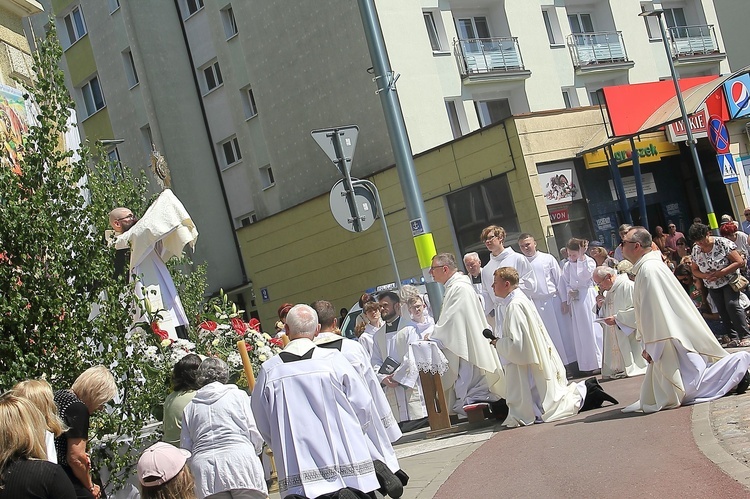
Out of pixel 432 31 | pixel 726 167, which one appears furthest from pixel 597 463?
pixel 432 31

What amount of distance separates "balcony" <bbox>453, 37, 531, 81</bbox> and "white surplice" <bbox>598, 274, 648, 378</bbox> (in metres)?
16.4

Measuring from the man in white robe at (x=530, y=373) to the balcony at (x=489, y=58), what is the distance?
1899 centimetres

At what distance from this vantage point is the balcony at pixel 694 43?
36312mm

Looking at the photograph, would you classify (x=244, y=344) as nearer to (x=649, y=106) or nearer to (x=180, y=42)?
(x=649, y=106)

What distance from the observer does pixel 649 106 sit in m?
26.8

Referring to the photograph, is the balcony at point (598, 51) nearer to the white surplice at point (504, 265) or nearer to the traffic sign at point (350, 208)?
the white surplice at point (504, 265)

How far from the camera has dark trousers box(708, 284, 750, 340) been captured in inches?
592

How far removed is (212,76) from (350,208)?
24003 mm

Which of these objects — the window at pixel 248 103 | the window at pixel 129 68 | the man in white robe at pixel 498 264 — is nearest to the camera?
the man in white robe at pixel 498 264

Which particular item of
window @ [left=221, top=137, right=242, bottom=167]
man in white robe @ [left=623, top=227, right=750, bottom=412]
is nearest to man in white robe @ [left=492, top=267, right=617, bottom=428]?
man in white robe @ [left=623, top=227, right=750, bottom=412]

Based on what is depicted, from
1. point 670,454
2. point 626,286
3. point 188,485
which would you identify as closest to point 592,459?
point 670,454

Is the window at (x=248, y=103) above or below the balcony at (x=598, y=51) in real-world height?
above

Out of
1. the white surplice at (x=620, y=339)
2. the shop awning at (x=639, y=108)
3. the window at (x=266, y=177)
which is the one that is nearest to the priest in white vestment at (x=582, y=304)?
the white surplice at (x=620, y=339)

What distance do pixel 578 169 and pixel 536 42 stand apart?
21.2ft
